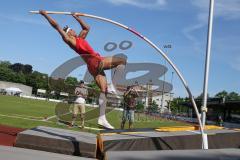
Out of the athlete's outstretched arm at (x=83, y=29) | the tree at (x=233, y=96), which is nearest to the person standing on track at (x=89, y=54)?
the athlete's outstretched arm at (x=83, y=29)

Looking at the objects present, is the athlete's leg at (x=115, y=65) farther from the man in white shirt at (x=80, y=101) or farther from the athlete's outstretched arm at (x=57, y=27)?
the man in white shirt at (x=80, y=101)

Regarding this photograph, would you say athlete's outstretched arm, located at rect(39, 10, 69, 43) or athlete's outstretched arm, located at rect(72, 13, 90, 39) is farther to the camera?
athlete's outstretched arm, located at rect(72, 13, 90, 39)

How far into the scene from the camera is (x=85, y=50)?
13.8 m

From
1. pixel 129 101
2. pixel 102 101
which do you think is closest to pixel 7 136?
pixel 102 101

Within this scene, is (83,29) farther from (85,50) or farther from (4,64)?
(4,64)

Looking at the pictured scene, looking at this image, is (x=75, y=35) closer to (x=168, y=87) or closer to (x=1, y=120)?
(x=1, y=120)

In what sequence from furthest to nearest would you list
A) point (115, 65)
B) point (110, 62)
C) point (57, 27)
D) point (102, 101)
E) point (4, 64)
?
point (4, 64)
point (102, 101)
point (115, 65)
point (110, 62)
point (57, 27)

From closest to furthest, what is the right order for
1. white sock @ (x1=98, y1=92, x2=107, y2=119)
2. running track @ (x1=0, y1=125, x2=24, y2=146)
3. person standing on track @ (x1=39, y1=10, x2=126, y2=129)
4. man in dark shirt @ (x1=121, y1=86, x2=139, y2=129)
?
running track @ (x1=0, y1=125, x2=24, y2=146) < person standing on track @ (x1=39, y1=10, x2=126, y2=129) < white sock @ (x1=98, y1=92, x2=107, y2=119) < man in dark shirt @ (x1=121, y1=86, x2=139, y2=129)

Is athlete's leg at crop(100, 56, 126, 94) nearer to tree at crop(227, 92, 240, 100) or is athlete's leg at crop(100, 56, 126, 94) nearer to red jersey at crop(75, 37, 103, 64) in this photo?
red jersey at crop(75, 37, 103, 64)

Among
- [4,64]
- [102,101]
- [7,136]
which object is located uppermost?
[4,64]

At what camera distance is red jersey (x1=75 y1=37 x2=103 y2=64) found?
45.1ft

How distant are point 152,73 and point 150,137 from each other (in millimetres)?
8118

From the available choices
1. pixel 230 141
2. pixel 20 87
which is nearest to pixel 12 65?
pixel 20 87

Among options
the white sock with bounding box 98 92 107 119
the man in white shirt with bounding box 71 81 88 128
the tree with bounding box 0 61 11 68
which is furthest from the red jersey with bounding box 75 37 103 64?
the tree with bounding box 0 61 11 68
